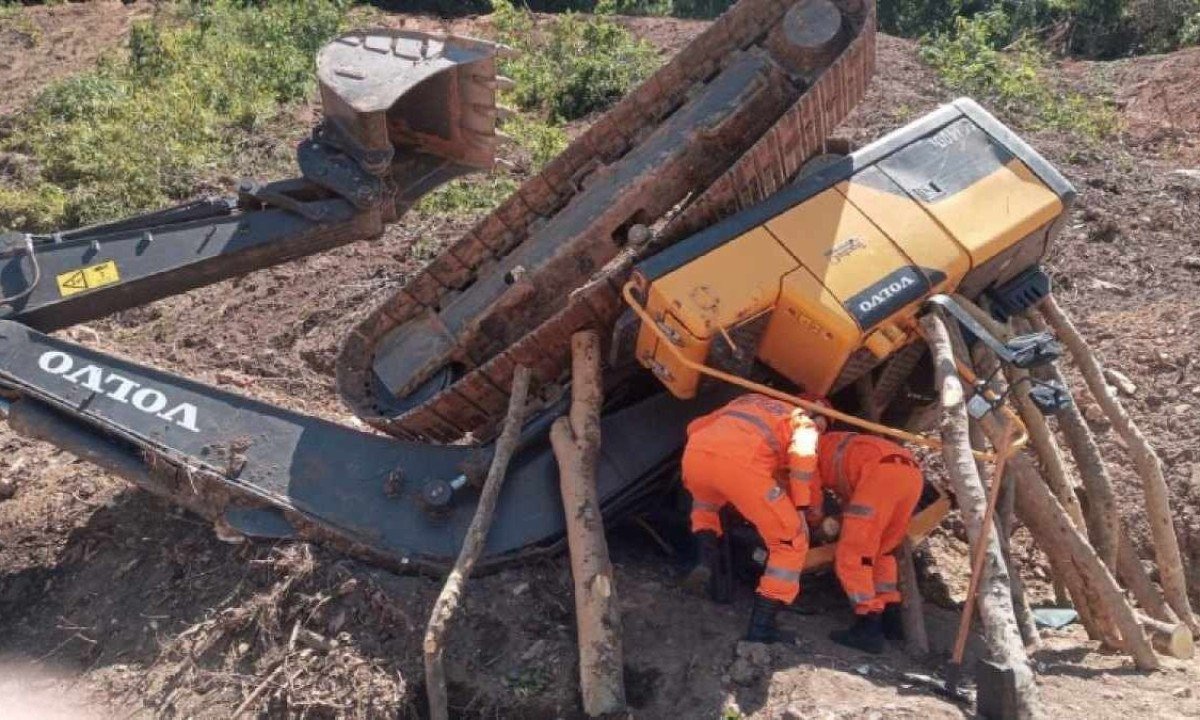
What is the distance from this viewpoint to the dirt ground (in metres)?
4.60

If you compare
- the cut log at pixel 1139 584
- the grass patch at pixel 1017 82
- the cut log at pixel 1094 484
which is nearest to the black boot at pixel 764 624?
the cut log at pixel 1094 484

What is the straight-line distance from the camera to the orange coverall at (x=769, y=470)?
15.6 ft

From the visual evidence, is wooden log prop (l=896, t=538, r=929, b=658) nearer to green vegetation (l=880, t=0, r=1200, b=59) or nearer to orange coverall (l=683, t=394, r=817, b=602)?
orange coverall (l=683, t=394, r=817, b=602)

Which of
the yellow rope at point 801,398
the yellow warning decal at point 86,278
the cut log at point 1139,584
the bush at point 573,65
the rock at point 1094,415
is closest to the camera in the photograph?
the yellow rope at point 801,398

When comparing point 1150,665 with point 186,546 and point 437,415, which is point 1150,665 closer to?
point 437,415

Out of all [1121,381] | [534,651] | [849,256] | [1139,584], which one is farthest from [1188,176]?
[534,651]

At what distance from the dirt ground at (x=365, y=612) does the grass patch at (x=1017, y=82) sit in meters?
2.59

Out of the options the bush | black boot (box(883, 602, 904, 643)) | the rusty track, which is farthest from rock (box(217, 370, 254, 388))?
the bush

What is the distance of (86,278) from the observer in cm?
527

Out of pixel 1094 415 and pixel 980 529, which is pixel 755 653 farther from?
pixel 1094 415

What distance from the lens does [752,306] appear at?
4934mm

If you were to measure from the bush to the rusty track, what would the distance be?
564 centimetres

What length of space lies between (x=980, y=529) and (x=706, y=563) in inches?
44.5

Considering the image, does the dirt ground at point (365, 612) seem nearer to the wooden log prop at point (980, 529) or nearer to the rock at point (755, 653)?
the rock at point (755, 653)
